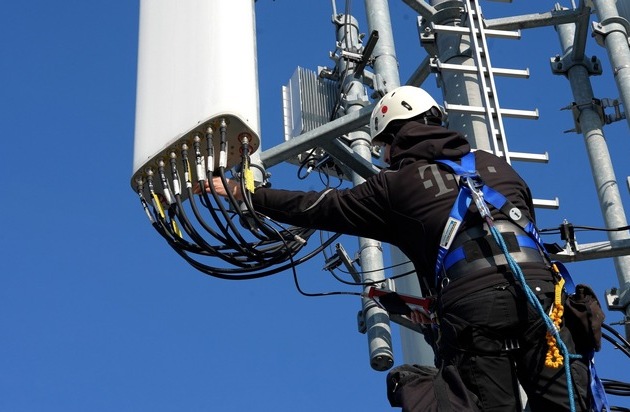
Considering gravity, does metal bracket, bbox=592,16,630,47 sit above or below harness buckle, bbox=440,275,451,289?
above

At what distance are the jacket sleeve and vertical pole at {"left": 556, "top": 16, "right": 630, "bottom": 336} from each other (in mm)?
2679

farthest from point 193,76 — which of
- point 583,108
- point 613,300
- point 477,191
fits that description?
point 583,108

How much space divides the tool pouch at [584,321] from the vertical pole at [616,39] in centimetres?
347

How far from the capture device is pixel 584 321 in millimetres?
5633

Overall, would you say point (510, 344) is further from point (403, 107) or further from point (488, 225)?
point (403, 107)

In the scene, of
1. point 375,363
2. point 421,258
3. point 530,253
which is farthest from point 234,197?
point 375,363

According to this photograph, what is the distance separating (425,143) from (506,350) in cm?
116

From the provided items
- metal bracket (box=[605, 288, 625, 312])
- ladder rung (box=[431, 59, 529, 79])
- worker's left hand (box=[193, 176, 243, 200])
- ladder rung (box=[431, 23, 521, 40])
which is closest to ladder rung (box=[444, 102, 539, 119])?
ladder rung (box=[431, 59, 529, 79])

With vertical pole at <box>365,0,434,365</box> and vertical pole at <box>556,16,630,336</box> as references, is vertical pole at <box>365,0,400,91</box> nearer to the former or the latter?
vertical pole at <box>365,0,434,365</box>

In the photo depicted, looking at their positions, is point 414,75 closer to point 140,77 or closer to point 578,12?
point 578,12

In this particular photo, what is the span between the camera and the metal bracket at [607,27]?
30.5 ft

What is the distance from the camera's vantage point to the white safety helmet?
21.3 feet

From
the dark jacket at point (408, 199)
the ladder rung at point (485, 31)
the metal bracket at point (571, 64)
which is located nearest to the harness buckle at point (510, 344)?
the dark jacket at point (408, 199)

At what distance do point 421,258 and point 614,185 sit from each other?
3.66 m
